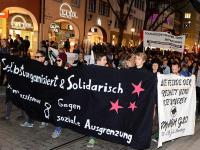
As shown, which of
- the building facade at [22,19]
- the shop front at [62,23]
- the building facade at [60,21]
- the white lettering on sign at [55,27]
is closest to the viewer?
the building facade at [22,19]

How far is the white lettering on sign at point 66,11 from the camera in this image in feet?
97.2

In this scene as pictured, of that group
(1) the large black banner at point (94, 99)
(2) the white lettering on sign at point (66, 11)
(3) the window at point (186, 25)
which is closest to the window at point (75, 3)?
(2) the white lettering on sign at point (66, 11)

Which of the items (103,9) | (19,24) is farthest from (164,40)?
(103,9)

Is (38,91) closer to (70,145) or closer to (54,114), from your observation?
(54,114)

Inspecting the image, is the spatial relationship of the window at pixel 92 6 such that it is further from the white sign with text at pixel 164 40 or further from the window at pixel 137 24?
the white sign with text at pixel 164 40

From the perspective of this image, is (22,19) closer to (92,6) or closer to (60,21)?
(60,21)

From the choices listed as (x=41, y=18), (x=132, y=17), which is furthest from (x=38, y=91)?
(x=132, y=17)

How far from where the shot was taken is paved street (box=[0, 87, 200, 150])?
676 cm

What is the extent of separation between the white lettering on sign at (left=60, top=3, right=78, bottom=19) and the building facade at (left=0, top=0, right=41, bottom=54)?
121 inches

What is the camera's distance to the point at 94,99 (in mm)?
6699

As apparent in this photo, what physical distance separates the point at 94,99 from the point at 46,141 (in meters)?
1.30

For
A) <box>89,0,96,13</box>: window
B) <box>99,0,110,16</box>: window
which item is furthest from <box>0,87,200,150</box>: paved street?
<box>99,0,110,16</box>: window

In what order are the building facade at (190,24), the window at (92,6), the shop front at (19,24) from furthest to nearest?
the building facade at (190,24) → the window at (92,6) → the shop front at (19,24)

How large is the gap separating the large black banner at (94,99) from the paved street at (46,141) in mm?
364
